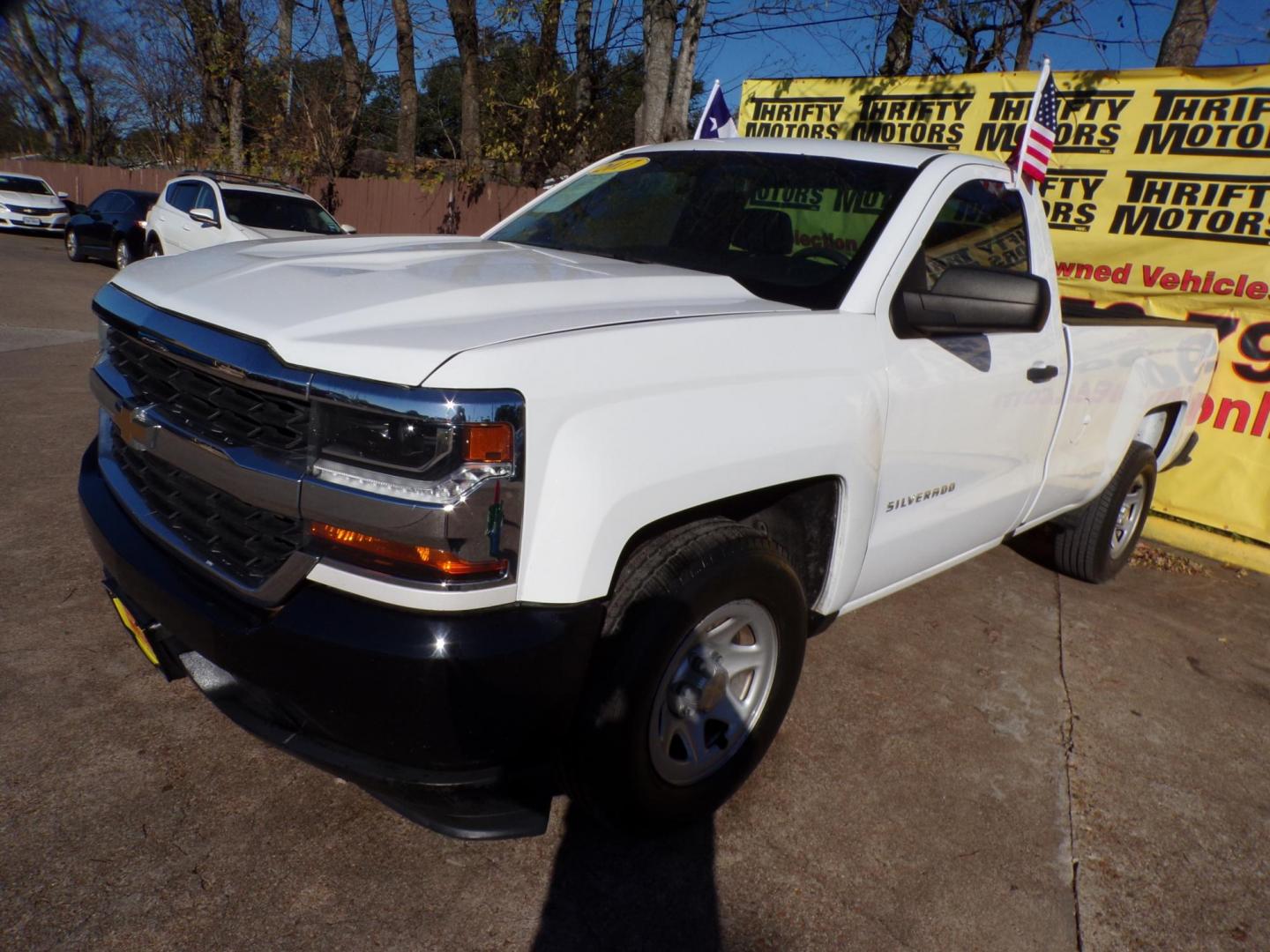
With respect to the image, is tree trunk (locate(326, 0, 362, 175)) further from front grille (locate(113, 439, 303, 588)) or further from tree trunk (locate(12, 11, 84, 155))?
tree trunk (locate(12, 11, 84, 155))

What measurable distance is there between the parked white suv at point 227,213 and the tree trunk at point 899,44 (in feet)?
26.6

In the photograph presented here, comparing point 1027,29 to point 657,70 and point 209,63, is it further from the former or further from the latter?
point 209,63

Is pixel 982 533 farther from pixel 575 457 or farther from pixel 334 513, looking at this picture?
pixel 334 513

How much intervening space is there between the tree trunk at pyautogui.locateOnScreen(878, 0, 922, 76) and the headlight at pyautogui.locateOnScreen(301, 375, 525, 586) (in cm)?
1340

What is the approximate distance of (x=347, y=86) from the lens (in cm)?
2136

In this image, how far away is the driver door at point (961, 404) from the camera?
2.83 m

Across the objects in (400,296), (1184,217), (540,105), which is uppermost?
(540,105)

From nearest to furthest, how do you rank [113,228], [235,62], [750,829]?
[750,829] → [113,228] → [235,62]

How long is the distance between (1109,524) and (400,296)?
12.9ft

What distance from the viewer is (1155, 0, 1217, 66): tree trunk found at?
7.59 m

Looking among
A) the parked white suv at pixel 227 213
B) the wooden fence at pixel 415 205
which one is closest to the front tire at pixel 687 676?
the parked white suv at pixel 227 213

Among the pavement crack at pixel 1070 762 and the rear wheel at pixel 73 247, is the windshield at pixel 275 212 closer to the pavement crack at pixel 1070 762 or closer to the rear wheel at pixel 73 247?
the rear wheel at pixel 73 247

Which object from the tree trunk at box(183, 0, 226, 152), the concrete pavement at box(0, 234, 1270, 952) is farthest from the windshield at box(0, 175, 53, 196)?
the concrete pavement at box(0, 234, 1270, 952)

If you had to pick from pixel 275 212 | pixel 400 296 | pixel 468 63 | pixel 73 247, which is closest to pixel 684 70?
pixel 275 212
